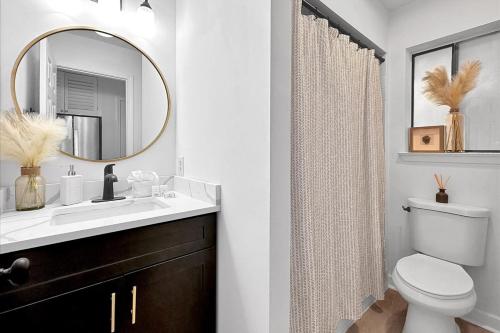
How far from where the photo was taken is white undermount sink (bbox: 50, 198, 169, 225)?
105 cm

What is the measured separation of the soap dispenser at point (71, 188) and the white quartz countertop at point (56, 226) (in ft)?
0.13

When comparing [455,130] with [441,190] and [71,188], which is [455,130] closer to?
[441,190]

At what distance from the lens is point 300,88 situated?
1111mm

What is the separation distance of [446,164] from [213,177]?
1.75 meters

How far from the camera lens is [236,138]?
3.44 ft

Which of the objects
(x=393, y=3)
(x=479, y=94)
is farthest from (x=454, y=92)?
(x=393, y=3)

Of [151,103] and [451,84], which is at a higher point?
[451,84]

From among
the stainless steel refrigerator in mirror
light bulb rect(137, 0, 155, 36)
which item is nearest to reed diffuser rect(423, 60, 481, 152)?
light bulb rect(137, 0, 155, 36)

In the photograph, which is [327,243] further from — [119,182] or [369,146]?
[119,182]

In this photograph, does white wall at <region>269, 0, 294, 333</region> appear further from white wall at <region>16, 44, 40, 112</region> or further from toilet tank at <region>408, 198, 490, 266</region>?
toilet tank at <region>408, 198, 490, 266</region>

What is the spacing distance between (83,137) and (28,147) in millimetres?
304

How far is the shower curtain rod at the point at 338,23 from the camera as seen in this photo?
1.32 meters

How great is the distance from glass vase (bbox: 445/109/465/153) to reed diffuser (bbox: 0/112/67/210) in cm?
244

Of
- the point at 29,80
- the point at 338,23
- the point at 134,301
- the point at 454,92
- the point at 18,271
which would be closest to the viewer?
the point at 18,271
